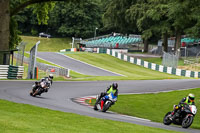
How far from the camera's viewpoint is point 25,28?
99875 millimetres

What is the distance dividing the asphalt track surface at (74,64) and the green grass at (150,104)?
21.2 metres

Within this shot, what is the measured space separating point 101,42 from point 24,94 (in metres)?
51.4

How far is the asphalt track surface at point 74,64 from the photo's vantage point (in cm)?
4866

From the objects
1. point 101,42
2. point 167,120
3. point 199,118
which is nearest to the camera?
point 167,120

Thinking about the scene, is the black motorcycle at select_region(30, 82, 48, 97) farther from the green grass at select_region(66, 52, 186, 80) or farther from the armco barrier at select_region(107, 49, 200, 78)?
the armco barrier at select_region(107, 49, 200, 78)

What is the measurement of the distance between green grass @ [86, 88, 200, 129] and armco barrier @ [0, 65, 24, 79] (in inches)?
401

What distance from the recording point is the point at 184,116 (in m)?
16.7

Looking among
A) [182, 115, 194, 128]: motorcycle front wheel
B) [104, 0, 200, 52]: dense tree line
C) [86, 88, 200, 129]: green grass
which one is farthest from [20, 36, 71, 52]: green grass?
[182, 115, 194, 128]: motorcycle front wheel

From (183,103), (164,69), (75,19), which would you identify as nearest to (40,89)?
(183,103)

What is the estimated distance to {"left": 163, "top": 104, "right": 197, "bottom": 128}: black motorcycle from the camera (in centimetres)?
1628

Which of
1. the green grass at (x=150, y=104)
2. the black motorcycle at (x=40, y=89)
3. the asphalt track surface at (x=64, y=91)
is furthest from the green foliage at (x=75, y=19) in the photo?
the black motorcycle at (x=40, y=89)

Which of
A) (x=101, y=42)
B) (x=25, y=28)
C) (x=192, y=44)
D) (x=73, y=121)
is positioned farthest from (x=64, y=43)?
(x=73, y=121)

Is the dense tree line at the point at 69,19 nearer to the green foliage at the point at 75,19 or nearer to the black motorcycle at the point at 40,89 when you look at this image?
the green foliage at the point at 75,19

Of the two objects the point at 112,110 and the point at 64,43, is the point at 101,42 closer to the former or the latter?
the point at 64,43
